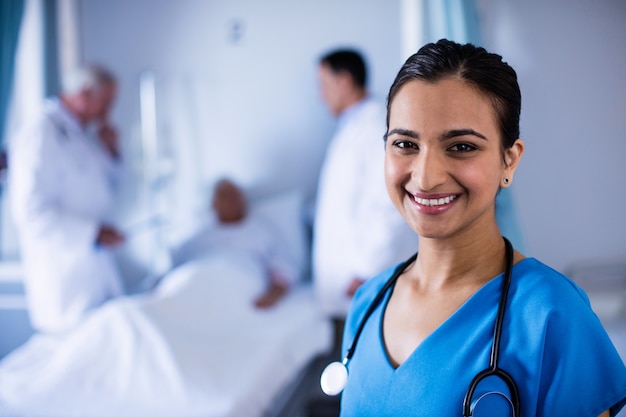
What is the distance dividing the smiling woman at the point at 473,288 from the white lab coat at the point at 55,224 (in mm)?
1613

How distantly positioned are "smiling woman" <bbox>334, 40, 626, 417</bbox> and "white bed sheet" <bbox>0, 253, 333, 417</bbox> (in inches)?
34.6

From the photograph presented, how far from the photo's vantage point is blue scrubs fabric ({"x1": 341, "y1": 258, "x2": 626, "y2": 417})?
1.68ft

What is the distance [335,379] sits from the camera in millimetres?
670

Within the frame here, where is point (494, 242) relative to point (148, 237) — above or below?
above

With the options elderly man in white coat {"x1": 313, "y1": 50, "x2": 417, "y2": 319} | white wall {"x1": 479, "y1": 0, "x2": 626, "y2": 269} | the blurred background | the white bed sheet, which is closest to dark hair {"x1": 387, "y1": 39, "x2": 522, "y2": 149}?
white wall {"x1": 479, "y1": 0, "x2": 626, "y2": 269}

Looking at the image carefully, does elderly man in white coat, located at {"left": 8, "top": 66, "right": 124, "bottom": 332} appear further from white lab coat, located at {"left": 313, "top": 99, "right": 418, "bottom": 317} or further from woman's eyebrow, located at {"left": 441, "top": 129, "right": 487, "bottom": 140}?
woman's eyebrow, located at {"left": 441, "top": 129, "right": 487, "bottom": 140}

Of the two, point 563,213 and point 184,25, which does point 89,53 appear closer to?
point 184,25

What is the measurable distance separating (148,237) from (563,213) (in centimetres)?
219

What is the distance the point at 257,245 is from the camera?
244 cm

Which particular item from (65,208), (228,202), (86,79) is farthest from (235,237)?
(86,79)

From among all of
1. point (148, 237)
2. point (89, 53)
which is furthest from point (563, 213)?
point (89, 53)

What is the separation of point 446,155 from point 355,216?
1090 mm

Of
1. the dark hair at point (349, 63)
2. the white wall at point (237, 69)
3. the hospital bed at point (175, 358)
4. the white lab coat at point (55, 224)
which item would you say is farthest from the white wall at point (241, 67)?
the hospital bed at point (175, 358)

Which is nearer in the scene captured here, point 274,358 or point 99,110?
point 274,358
